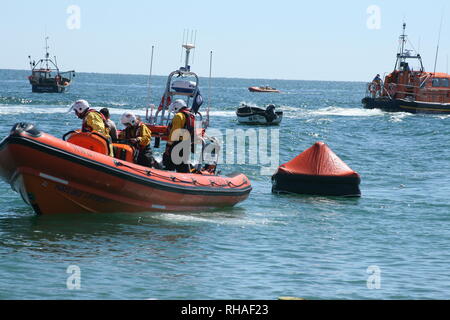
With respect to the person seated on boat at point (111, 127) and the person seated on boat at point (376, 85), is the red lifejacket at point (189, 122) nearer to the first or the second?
the person seated on boat at point (111, 127)

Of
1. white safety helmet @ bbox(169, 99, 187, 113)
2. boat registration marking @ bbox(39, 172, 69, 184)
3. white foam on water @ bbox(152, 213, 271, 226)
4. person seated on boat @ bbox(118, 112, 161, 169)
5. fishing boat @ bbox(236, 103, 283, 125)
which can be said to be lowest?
white foam on water @ bbox(152, 213, 271, 226)

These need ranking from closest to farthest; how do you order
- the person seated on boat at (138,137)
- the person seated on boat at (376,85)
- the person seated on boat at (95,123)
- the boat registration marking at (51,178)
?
1. the boat registration marking at (51,178)
2. the person seated on boat at (95,123)
3. the person seated on boat at (138,137)
4. the person seated on boat at (376,85)

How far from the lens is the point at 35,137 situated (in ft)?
35.2

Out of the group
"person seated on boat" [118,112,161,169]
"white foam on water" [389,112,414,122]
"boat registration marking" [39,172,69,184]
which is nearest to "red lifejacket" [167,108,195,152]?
"person seated on boat" [118,112,161,169]

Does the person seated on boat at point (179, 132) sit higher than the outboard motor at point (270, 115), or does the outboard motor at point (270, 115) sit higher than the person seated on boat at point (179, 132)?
the person seated on boat at point (179, 132)

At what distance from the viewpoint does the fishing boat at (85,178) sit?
1088 cm

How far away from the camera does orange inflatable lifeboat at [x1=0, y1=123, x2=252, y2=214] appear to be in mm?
10875

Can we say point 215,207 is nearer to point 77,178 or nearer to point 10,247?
point 77,178

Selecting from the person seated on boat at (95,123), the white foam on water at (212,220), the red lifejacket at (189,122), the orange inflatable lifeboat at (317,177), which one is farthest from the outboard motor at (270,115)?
the person seated on boat at (95,123)

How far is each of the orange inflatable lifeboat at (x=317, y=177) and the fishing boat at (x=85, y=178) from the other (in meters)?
3.38

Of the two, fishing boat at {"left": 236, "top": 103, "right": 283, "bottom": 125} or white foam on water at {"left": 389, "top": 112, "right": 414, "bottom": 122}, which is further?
white foam on water at {"left": 389, "top": 112, "right": 414, "bottom": 122}

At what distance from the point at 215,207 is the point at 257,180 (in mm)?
4932

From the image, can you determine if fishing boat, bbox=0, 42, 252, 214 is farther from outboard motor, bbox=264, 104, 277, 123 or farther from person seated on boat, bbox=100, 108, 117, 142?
outboard motor, bbox=264, 104, 277, 123

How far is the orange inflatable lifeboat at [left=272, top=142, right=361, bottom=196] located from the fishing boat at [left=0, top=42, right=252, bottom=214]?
3.38 m
